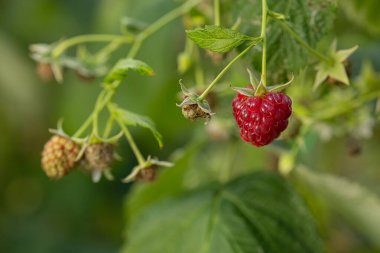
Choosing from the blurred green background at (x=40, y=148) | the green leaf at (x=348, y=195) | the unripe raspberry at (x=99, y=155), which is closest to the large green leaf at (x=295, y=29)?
the unripe raspberry at (x=99, y=155)

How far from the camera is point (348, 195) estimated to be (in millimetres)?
1487

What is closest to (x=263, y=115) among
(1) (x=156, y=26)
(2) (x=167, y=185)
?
(1) (x=156, y=26)

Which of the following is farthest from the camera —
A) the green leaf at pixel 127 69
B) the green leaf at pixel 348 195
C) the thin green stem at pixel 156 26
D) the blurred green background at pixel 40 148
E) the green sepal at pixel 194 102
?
the blurred green background at pixel 40 148

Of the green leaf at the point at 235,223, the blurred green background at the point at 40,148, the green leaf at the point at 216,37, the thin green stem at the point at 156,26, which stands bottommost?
the blurred green background at the point at 40,148

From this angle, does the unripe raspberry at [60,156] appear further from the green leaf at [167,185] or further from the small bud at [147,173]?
the green leaf at [167,185]

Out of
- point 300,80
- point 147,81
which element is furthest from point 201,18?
point 147,81

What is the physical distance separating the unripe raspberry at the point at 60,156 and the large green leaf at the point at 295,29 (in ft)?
1.01

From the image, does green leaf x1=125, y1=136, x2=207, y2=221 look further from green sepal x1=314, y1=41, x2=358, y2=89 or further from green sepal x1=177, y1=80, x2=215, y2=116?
green sepal x1=177, y1=80, x2=215, y2=116

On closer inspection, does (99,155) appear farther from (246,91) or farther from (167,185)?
(167,185)

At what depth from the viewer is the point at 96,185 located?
2963 mm

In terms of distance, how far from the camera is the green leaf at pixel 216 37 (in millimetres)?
893

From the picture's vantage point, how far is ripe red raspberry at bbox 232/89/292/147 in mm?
901

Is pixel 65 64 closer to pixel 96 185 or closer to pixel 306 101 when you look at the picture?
pixel 306 101

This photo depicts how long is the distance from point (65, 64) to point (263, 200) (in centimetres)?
43
